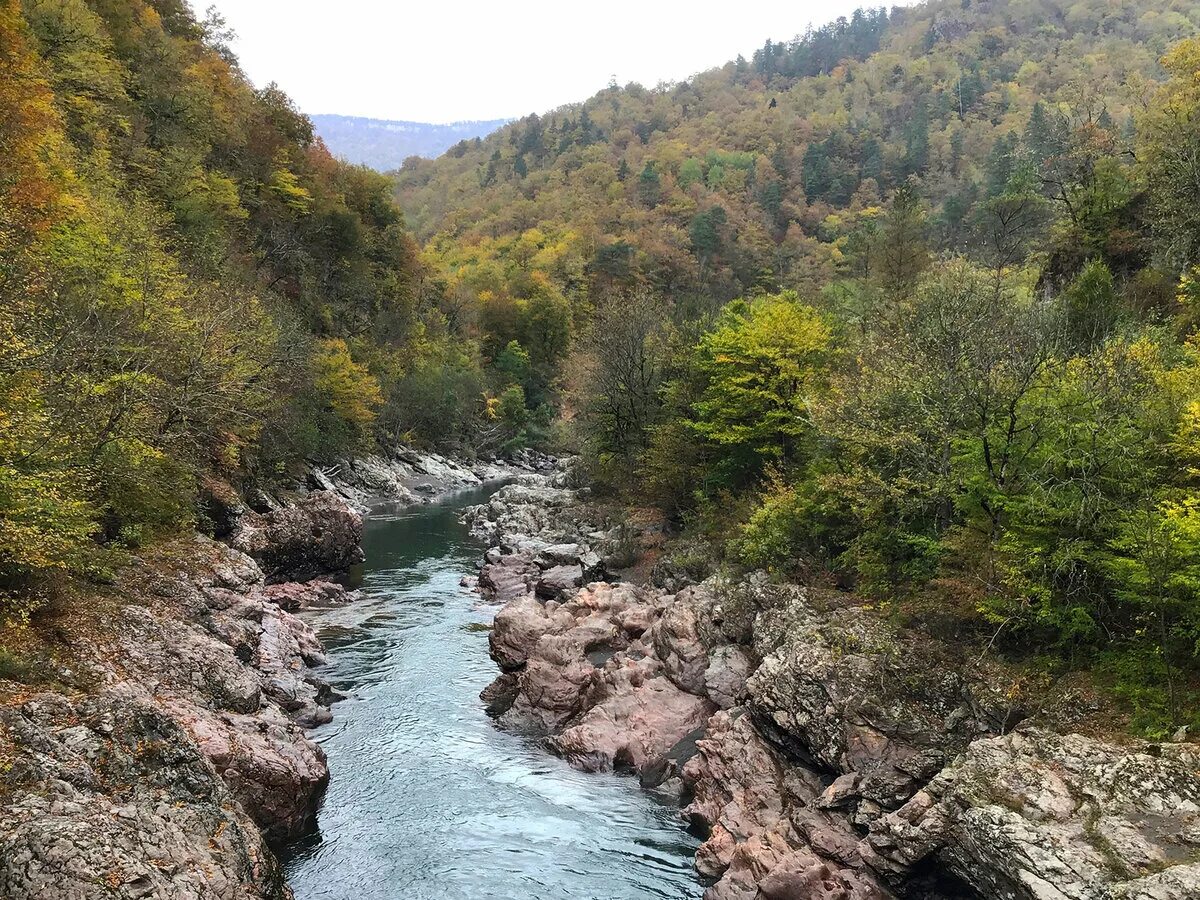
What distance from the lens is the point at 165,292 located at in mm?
27062

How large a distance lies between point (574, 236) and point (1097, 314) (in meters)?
98.8

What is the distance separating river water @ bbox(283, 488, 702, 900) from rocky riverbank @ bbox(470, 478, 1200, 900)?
40.9 inches

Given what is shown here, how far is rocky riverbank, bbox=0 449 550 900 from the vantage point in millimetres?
8602

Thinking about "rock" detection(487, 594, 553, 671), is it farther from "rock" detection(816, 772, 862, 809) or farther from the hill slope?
the hill slope

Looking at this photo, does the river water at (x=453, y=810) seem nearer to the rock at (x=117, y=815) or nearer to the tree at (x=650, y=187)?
the rock at (x=117, y=815)

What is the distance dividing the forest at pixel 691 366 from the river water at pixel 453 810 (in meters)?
7.33

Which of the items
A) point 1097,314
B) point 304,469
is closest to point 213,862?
point 1097,314

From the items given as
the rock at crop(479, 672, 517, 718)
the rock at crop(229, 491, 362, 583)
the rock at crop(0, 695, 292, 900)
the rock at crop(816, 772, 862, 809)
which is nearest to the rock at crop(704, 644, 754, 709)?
the rock at crop(816, 772, 862, 809)

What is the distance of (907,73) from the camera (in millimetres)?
163750

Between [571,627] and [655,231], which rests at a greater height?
[655,231]

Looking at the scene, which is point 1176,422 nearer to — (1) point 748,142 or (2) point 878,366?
(2) point 878,366

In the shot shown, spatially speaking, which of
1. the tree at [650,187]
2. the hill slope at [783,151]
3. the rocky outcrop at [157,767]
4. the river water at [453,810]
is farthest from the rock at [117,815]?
the tree at [650,187]

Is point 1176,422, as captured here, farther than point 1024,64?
No

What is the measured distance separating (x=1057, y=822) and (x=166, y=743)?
1387 centimetres
